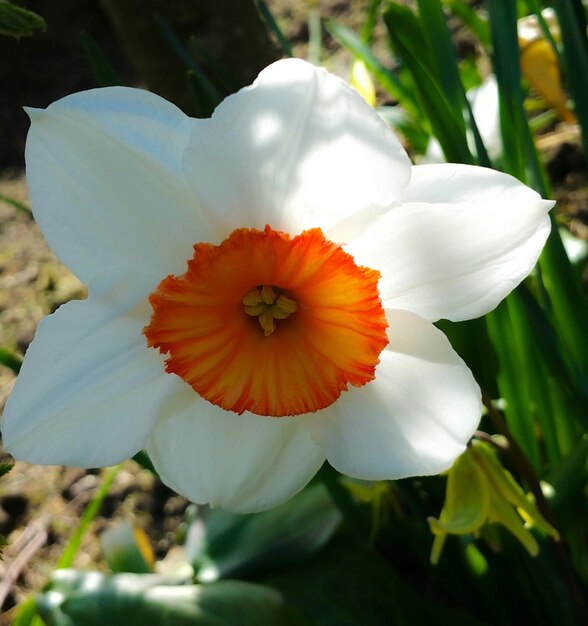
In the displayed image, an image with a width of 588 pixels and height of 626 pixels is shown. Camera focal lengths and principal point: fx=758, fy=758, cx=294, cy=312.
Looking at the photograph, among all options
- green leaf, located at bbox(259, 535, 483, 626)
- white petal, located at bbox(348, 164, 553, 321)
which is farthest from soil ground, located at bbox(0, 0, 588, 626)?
white petal, located at bbox(348, 164, 553, 321)

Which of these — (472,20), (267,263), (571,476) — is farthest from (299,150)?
(472,20)

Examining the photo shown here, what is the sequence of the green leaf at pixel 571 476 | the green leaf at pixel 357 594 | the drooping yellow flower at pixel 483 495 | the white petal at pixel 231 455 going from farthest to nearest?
1. the green leaf at pixel 357 594
2. the green leaf at pixel 571 476
3. the drooping yellow flower at pixel 483 495
4. the white petal at pixel 231 455

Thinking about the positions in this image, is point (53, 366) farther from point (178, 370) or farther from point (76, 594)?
point (76, 594)

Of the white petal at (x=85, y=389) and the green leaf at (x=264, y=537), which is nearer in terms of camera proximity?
the white petal at (x=85, y=389)

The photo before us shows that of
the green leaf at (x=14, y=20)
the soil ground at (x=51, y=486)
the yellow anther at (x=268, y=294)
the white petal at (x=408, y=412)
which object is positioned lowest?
the soil ground at (x=51, y=486)

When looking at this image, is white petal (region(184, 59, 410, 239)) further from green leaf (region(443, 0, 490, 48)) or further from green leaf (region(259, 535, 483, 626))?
green leaf (region(443, 0, 490, 48))

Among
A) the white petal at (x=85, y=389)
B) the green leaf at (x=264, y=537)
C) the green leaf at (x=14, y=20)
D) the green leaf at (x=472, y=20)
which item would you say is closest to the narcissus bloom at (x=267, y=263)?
the white petal at (x=85, y=389)

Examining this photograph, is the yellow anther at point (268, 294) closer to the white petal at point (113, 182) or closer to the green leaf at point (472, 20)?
the white petal at point (113, 182)
